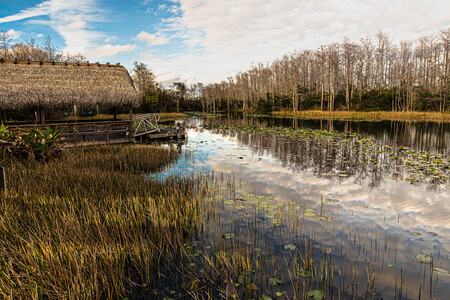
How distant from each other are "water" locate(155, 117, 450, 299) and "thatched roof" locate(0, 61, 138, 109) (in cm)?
742

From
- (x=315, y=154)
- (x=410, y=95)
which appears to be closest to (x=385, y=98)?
(x=410, y=95)

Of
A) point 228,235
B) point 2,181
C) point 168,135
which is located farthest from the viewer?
point 168,135

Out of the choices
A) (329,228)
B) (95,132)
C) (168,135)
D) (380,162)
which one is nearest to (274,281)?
(329,228)

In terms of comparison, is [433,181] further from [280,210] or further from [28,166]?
[28,166]

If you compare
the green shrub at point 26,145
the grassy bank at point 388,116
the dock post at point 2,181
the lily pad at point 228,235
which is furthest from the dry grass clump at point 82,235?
the grassy bank at point 388,116

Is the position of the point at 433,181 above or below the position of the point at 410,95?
below

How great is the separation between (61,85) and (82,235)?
→ 12684mm

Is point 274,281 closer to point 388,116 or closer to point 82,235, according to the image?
point 82,235

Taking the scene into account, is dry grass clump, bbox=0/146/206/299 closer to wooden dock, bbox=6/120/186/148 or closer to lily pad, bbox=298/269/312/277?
lily pad, bbox=298/269/312/277

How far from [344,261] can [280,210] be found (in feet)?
5.85

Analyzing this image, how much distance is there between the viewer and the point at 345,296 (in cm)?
298

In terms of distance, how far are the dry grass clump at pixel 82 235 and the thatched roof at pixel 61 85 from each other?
7.98 metres

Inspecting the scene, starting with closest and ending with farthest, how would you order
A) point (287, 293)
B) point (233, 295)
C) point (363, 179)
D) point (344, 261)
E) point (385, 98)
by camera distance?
point (233, 295)
point (287, 293)
point (344, 261)
point (363, 179)
point (385, 98)

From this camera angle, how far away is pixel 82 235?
3.66 meters
